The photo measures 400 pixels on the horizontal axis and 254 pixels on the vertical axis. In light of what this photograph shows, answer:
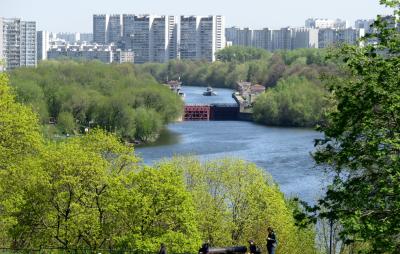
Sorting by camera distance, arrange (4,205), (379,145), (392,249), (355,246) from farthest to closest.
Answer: (355,246), (4,205), (379,145), (392,249)

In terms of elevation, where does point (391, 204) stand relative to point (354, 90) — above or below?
below

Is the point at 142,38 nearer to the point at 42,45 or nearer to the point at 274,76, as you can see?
the point at 42,45

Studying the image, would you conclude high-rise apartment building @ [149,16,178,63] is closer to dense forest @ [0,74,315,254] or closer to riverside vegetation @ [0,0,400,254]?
riverside vegetation @ [0,0,400,254]

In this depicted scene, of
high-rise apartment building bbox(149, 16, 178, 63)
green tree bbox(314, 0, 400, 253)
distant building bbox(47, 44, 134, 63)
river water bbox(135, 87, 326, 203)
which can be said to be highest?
high-rise apartment building bbox(149, 16, 178, 63)

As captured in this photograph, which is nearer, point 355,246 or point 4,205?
point 4,205

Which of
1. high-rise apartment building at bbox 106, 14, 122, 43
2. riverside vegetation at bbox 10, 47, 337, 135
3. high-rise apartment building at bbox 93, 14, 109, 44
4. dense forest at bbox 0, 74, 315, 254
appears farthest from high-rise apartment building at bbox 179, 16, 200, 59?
dense forest at bbox 0, 74, 315, 254

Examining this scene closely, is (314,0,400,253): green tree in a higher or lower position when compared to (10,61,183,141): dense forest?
higher

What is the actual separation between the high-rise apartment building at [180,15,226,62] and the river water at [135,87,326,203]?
2974 inches

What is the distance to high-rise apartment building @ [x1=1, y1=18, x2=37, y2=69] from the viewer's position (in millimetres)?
103125

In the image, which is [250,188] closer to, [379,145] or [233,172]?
[233,172]

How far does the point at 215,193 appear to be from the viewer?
63.2ft

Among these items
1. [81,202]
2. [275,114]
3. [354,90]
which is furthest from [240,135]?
[354,90]

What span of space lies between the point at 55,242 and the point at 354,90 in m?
7.46

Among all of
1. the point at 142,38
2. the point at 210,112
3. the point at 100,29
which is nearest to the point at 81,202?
the point at 210,112
